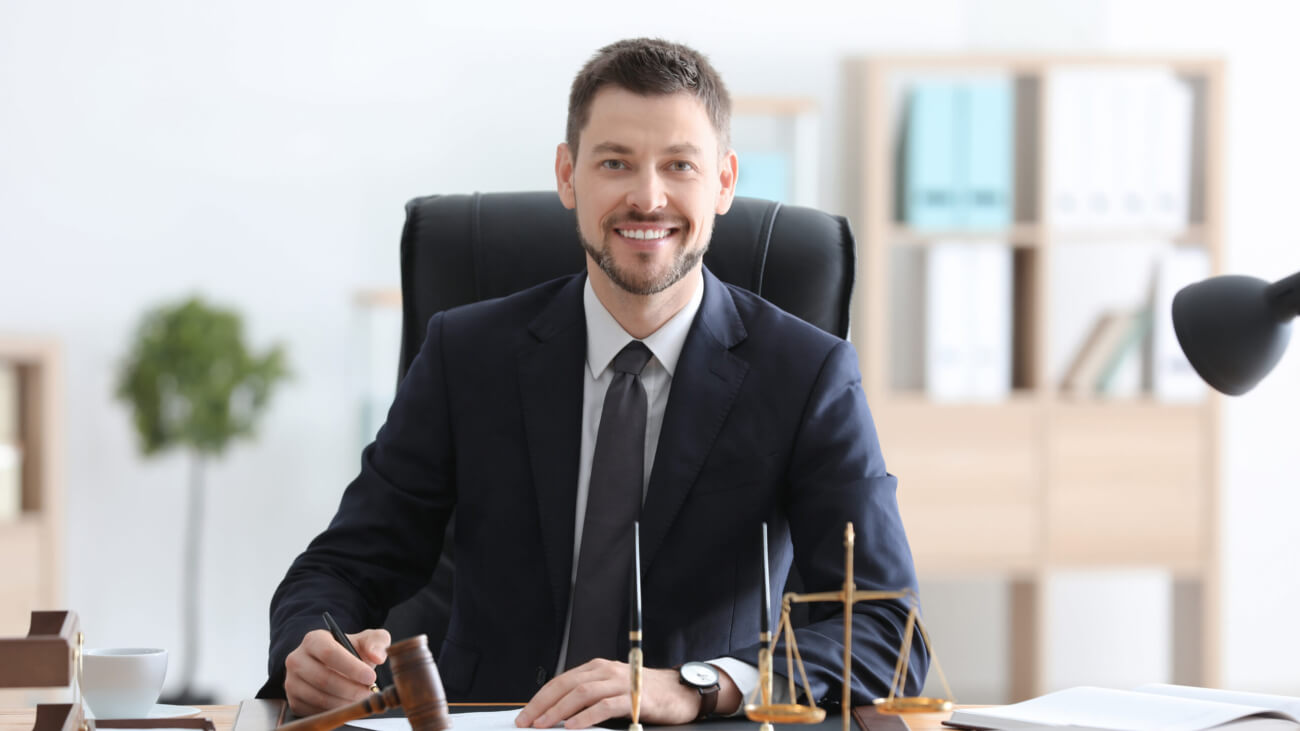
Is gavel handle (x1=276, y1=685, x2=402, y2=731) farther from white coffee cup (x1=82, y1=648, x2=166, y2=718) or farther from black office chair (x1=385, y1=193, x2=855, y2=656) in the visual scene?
black office chair (x1=385, y1=193, x2=855, y2=656)

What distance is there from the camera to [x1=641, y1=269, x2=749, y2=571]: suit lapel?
145 cm

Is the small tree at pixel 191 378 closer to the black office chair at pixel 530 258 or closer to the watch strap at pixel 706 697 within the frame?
the black office chair at pixel 530 258

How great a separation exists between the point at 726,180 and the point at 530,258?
28 cm

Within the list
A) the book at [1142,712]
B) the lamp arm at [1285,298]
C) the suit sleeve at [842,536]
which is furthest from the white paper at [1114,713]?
the lamp arm at [1285,298]

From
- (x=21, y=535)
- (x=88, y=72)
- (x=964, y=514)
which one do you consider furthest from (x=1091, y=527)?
(x=88, y=72)

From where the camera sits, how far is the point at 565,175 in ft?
5.27

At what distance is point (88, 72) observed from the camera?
358 cm

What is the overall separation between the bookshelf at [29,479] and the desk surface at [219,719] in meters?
2.16

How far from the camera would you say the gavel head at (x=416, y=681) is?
2.94 feet

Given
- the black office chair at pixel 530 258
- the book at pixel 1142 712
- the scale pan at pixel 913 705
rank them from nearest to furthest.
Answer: the scale pan at pixel 913 705, the book at pixel 1142 712, the black office chair at pixel 530 258

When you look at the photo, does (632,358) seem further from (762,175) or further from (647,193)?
(762,175)

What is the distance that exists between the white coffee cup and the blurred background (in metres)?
2.24

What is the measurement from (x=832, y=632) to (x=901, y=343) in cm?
261

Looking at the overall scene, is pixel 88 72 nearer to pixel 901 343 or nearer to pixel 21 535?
pixel 21 535
